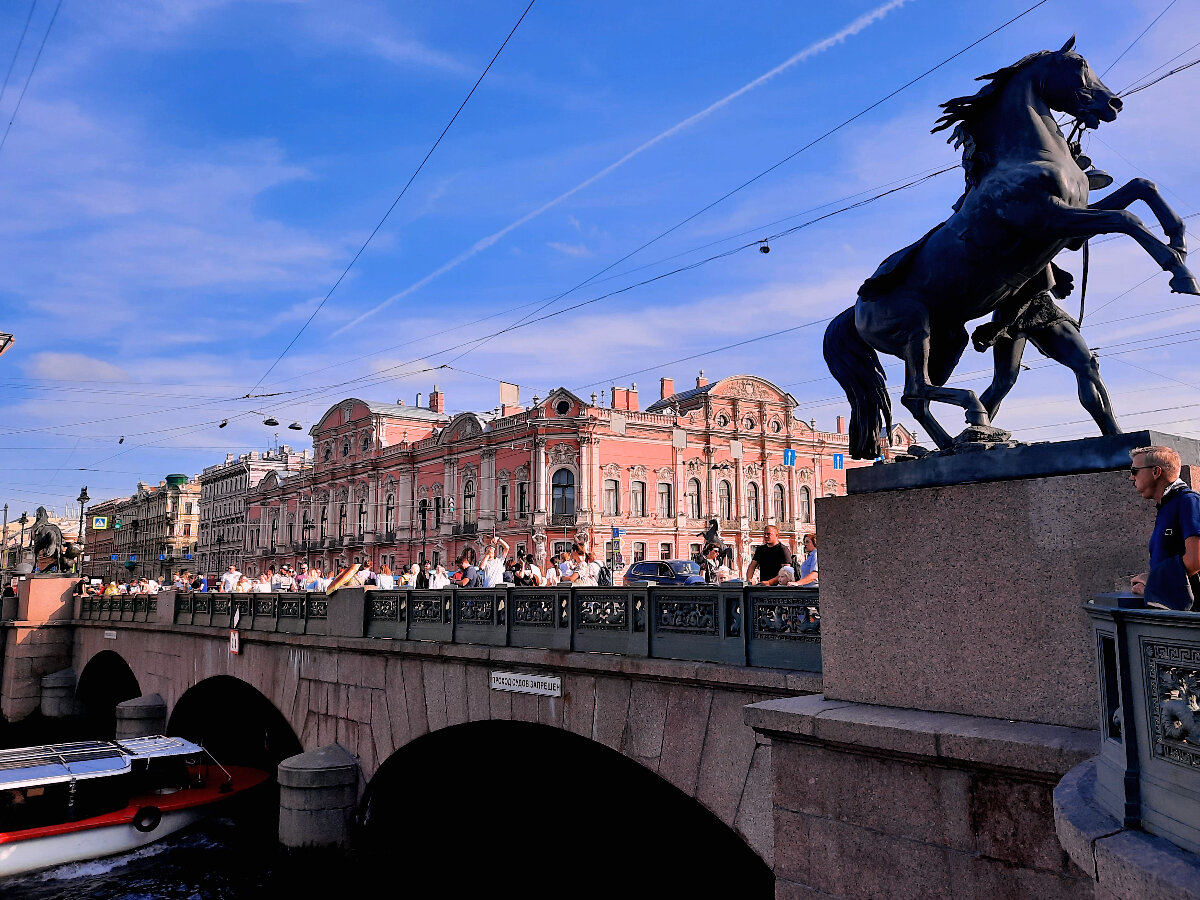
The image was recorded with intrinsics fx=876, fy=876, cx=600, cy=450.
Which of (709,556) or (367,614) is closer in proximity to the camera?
(367,614)

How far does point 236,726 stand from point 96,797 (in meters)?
8.10

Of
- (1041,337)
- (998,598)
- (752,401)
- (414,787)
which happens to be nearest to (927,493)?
(998,598)

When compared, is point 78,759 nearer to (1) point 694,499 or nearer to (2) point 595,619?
(2) point 595,619

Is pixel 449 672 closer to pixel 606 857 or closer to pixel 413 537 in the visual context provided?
pixel 606 857

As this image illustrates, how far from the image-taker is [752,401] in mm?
49125

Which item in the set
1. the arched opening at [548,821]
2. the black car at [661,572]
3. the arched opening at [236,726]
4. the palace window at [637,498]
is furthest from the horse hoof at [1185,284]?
the palace window at [637,498]

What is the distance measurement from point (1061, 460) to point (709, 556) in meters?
12.0

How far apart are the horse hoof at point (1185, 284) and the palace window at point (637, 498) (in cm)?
4045

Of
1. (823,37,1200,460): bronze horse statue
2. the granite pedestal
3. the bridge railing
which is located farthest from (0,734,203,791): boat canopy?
(823,37,1200,460): bronze horse statue

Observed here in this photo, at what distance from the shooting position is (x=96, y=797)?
50.7 feet

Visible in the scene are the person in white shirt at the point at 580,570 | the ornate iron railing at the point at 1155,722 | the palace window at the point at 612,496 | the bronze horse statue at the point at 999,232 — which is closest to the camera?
the ornate iron railing at the point at 1155,722

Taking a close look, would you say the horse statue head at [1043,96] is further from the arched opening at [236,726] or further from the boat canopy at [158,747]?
the arched opening at [236,726]

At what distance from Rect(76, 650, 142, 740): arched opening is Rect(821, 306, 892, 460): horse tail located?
2710 cm

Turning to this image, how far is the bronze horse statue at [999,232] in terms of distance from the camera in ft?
13.9
